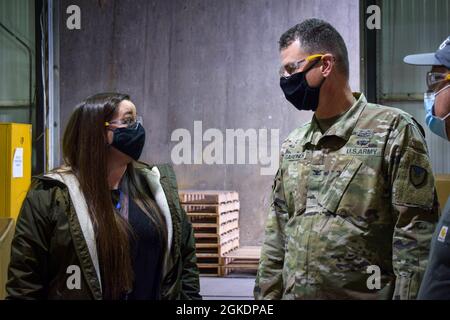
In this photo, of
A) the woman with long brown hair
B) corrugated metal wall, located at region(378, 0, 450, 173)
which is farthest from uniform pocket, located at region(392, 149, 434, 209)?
corrugated metal wall, located at region(378, 0, 450, 173)

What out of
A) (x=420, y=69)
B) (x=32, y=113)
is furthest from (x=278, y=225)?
(x=32, y=113)

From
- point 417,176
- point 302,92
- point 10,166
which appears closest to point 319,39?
point 302,92

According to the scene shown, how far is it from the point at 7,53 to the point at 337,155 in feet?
20.9

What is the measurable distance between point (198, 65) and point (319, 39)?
5498 mm

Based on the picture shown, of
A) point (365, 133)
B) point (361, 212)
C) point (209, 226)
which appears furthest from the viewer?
point (209, 226)

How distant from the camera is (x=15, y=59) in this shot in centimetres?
770

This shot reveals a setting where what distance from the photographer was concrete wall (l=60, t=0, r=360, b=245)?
7840mm

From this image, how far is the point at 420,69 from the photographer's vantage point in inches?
236

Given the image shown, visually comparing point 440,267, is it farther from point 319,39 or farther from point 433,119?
point 319,39

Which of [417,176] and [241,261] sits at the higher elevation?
[417,176]

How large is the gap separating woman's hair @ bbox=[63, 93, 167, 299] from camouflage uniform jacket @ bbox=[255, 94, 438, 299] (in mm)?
668

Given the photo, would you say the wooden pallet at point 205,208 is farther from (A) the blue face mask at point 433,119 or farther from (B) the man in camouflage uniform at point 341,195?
(A) the blue face mask at point 433,119

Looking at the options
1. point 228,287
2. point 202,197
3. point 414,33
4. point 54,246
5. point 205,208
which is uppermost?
point 414,33

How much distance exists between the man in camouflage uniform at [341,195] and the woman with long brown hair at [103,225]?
0.50 metres
